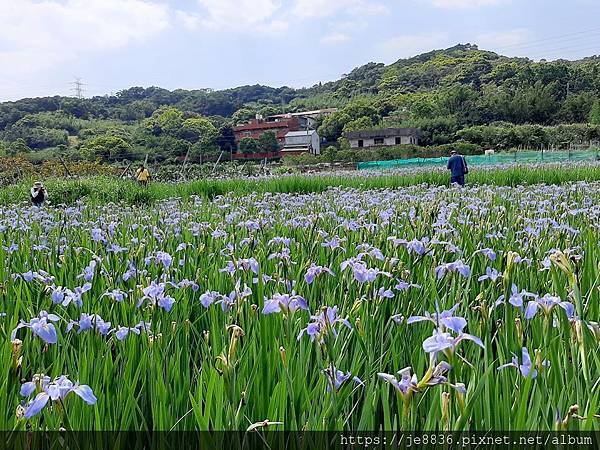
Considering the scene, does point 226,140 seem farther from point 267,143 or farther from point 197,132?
point 197,132

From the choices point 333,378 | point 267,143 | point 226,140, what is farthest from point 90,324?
point 226,140

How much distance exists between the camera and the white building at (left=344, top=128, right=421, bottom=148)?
69.4 meters

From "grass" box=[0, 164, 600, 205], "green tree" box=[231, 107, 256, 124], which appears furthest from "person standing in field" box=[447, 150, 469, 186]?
"green tree" box=[231, 107, 256, 124]

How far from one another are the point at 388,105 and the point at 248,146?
35.7 metres

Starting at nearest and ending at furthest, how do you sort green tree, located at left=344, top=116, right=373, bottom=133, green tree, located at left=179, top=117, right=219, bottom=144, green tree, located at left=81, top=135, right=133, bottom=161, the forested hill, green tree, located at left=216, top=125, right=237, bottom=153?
green tree, located at left=81, top=135, right=133, bottom=161 → green tree, located at left=179, top=117, right=219, bottom=144 → green tree, located at left=216, top=125, right=237, bottom=153 → the forested hill → green tree, located at left=344, top=116, right=373, bottom=133

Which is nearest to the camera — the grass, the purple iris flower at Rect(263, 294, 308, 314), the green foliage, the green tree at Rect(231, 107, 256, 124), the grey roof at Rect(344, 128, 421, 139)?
the purple iris flower at Rect(263, 294, 308, 314)

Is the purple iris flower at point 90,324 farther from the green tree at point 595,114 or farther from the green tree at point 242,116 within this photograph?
the green tree at point 242,116

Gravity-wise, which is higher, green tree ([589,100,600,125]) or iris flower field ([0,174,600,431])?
green tree ([589,100,600,125])

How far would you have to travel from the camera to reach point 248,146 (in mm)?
67312

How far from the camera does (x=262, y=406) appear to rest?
1490 millimetres

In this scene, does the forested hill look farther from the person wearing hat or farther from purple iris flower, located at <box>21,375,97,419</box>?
purple iris flower, located at <box>21,375,97,419</box>

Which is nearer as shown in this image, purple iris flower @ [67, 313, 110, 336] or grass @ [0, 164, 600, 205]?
purple iris flower @ [67, 313, 110, 336]

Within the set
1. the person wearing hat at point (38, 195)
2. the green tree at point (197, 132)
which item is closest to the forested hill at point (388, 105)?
the green tree at point (197, 132)

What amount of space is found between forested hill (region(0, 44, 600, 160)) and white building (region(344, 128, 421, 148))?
234cm
